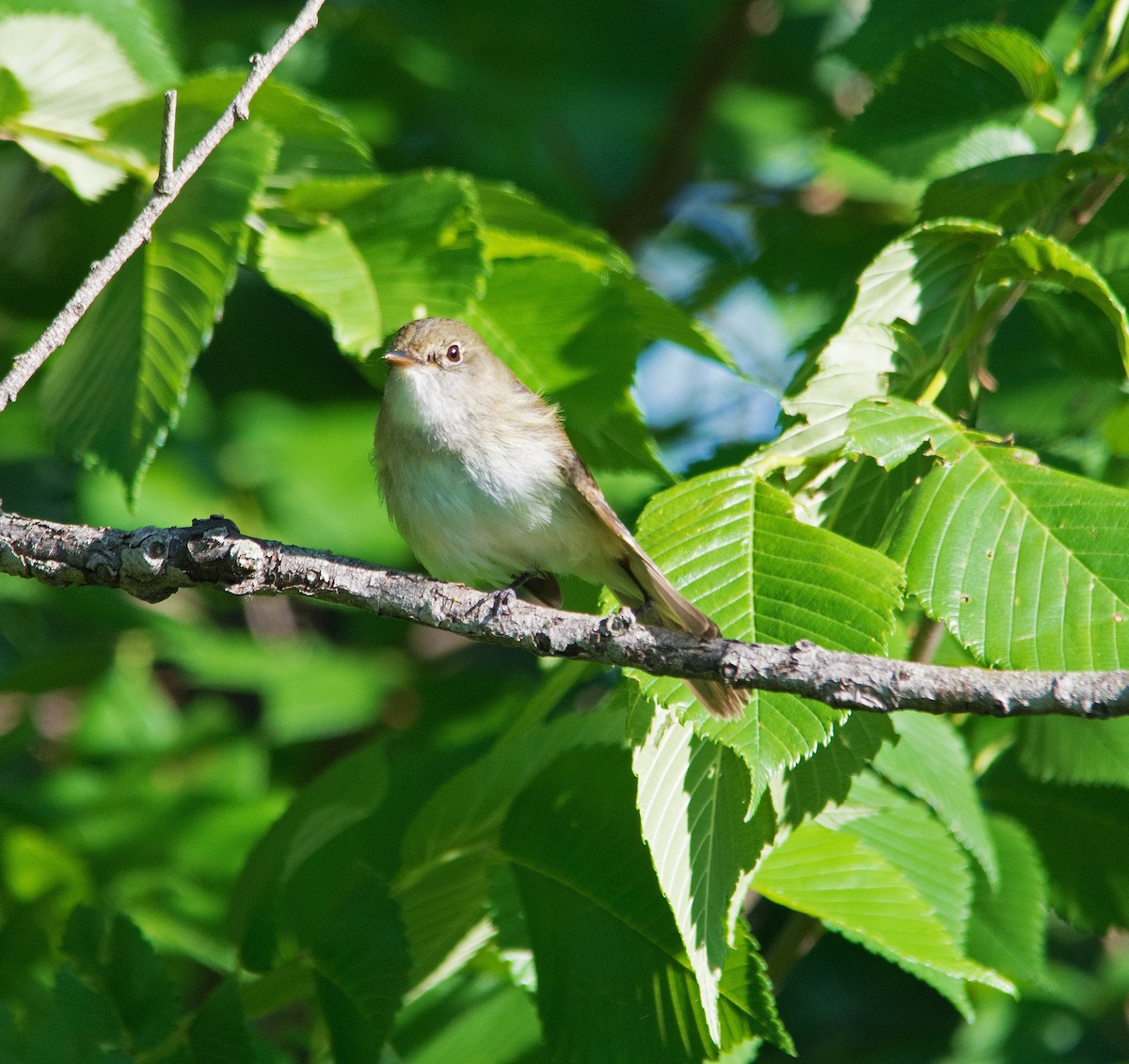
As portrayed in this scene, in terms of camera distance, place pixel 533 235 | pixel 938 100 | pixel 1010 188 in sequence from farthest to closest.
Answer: pixel 533 235 → pixel 938 100 → pixel 1010 188

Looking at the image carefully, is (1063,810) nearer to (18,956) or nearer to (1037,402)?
(1037,402)

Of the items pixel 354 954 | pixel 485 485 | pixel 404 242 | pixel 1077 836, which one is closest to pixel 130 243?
pixel 404 242

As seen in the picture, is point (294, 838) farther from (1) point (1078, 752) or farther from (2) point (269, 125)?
(1) point (1078, 752)

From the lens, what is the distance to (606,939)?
2.54 m

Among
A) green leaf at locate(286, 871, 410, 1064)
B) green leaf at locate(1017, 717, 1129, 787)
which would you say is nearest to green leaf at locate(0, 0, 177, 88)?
green leaf at locate(286, 871, 410, 1064)

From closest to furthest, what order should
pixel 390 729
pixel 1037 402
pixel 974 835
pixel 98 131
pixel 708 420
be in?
pixel 974 835
pixel 98 131
pixel 1037 402
pixel 390 729
pixel 708 420

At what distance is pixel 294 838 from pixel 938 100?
2499mm

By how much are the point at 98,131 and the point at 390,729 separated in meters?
2.60

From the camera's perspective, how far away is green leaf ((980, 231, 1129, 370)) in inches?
96.6

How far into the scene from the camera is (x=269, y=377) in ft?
17.5

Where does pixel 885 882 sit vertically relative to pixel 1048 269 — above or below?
below

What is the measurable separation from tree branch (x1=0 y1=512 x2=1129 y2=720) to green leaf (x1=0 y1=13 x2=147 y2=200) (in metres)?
1.16

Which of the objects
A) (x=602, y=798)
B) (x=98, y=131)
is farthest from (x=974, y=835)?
(x=98, y=131)

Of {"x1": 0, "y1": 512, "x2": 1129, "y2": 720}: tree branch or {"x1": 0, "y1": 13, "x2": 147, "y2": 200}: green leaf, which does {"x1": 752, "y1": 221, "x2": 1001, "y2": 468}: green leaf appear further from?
{"x1": 0, "y1": 13, "x2": 147, "y2": 200}: green leaf
